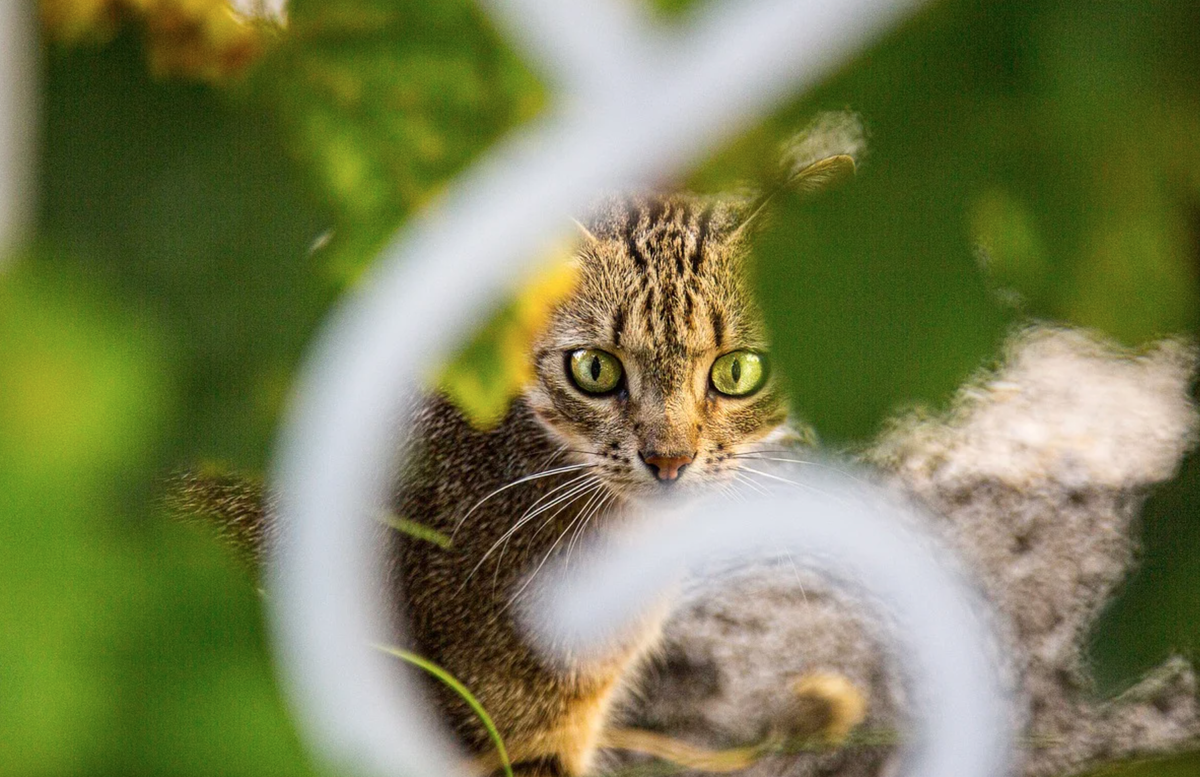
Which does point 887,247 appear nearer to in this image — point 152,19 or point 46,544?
point 46,544

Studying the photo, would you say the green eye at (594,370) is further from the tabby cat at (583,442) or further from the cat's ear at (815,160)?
the cat's ear at (815,160)

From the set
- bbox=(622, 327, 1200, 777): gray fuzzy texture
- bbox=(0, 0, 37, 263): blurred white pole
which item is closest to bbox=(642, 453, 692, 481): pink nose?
bbox=(622, 327, 1200, 777): gray fuzzy texture

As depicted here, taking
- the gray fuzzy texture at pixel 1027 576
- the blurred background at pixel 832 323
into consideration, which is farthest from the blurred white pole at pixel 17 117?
the gray fuzzy texture at pixel 1027 576

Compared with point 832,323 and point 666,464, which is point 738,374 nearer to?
point 666,464

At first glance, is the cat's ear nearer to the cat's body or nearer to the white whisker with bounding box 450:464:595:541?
the cat's body

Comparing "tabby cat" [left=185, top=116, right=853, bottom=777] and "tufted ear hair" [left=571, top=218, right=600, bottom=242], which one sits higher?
"tufted ear hair" [left=571, top=218, right=600, bottom=242]

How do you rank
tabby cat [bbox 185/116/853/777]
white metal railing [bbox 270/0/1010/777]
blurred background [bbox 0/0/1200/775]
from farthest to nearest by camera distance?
tabby cat [bbox 185/116/853/777]
white metal railing [bbox 270/0/1010/777]
blurred background [bbox 0/0/1200/775]

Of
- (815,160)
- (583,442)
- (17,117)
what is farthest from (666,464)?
(17,117)
